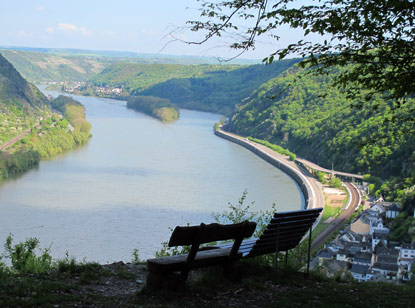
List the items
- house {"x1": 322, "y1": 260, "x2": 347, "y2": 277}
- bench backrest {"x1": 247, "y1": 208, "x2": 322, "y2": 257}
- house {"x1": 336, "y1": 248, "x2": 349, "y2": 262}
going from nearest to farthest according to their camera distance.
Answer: bench backrest {"x1": 247, "y1": 208, "x2": 322, "y2": 257} → house {"x1": 322, "y1": 260, "x2": 347, "y2": 277} → house {"x1": 336, "y1": 248, "x2": 349, "y2": 262}

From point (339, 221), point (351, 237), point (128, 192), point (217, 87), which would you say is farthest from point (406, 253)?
point (217, 87)

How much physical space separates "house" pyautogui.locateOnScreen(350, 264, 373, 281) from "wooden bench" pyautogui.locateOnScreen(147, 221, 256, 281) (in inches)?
306

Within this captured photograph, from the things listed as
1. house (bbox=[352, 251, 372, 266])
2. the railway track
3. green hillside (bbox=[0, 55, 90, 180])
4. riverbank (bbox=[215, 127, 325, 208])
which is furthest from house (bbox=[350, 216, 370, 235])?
green hillside (bbox=[0, 55, 90, 180])

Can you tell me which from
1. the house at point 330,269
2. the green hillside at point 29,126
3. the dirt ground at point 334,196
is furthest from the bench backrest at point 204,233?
the green hillside at point 29,126

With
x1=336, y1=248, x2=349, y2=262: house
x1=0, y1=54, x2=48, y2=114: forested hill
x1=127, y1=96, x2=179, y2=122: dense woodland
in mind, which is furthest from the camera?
x1=127, y1=96, x2=179, y2=122: dense woodland

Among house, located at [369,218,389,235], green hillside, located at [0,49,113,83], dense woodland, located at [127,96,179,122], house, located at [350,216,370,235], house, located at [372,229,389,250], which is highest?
green hillside, located at [0,49,113,83]

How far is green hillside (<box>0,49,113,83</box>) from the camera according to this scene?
9288cm

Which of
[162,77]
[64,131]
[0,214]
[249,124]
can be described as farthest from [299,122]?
[162,77]

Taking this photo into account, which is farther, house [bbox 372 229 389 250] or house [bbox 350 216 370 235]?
house [bbox 350 216 370 235]

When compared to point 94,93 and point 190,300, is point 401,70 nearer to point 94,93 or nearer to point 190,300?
point 190,300

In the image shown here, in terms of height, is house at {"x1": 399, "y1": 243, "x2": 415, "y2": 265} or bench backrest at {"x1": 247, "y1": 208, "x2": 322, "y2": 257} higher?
bench backrest at {"x1": 247, "y1": 208, "x2": 322, "y2": 257}

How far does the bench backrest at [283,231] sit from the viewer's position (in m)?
3.35

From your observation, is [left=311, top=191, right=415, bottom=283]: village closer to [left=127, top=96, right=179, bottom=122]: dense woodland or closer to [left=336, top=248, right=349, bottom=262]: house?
[left=336, top=248, right=349, bottom=262]: house

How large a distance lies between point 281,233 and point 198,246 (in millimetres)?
623
